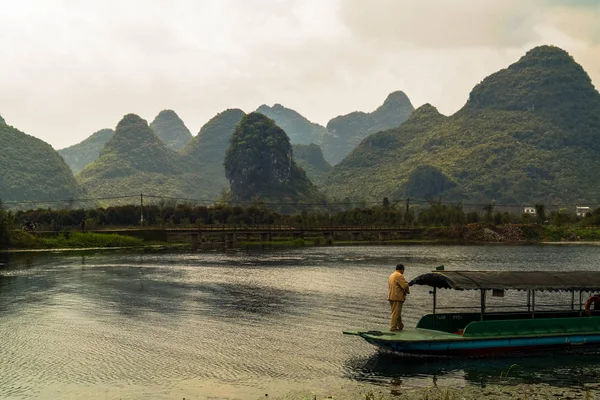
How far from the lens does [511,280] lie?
1038 inches

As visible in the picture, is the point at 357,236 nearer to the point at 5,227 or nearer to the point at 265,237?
the point at 265,237

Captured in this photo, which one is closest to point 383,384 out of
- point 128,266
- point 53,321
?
point 53,321

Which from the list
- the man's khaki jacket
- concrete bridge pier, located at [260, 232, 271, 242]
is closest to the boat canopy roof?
the man's khaki jacket

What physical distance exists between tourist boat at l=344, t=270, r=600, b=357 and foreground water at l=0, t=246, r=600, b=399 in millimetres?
641

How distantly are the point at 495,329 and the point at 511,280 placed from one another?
2273 mm

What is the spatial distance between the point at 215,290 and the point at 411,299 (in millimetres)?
15769

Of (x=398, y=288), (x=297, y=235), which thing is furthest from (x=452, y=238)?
(x=398, y=288)

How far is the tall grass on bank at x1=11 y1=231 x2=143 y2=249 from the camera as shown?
9331 centimetres

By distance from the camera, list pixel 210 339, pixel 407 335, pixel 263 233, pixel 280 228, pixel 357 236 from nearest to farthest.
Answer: pixel 407 335, pixel 210 339, pixel 263 233, pixel 280 228, pixel 357 236

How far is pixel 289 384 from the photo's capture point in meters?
22.1

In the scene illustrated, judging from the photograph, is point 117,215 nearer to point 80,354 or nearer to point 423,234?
point 423,234

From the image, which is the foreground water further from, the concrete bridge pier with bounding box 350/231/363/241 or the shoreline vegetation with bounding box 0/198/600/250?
the concrete bridge pier with bounding box 350/231/363/241

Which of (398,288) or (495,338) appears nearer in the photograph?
(495,338)

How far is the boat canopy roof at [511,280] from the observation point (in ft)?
84.6
